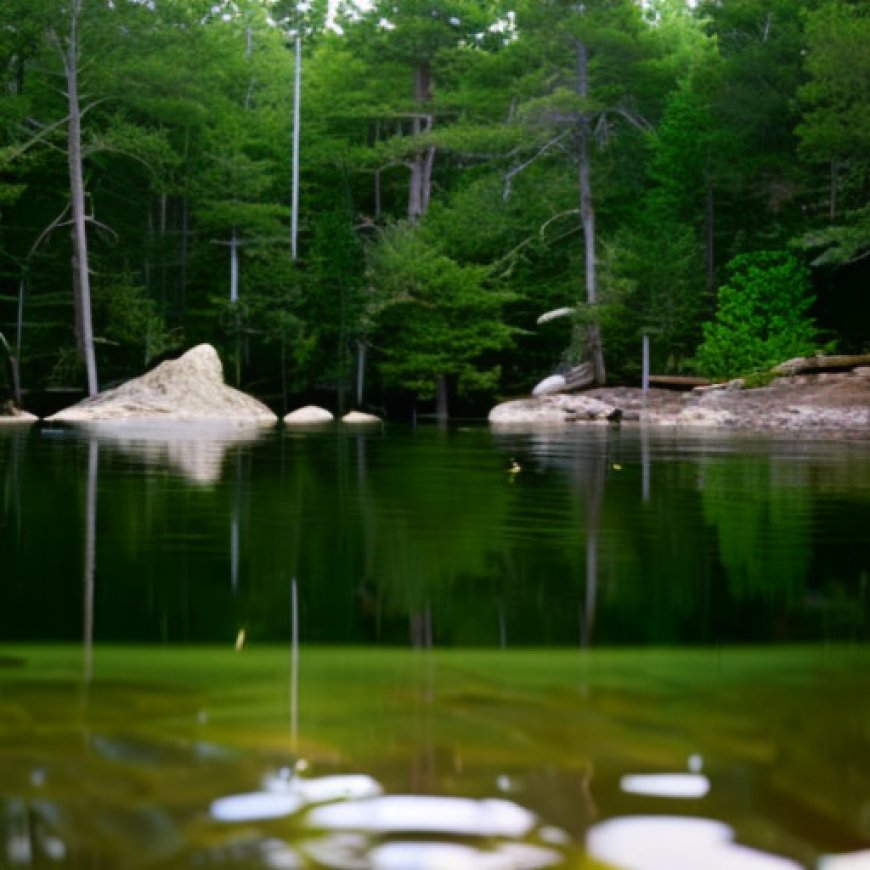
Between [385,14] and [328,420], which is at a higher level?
[385,14]

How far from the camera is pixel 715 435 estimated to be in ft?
61.6

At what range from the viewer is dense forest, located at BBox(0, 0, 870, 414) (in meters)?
31.5

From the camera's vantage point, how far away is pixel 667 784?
6.10 ft

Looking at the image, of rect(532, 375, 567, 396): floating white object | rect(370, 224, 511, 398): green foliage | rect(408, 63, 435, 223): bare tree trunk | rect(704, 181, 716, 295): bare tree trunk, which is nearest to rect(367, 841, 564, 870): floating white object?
rect(532, 375, 567, 396): floating white object

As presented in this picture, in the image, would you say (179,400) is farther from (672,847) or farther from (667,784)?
(672,847)

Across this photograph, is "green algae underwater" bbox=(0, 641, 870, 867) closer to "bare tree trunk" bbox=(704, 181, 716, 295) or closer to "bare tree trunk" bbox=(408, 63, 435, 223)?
"bare tree trunk" bbox=(704, 181, 716, 295)

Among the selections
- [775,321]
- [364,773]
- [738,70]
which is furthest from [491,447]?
[738,70]

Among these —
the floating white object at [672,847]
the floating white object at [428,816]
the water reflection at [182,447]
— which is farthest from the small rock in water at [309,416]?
the floating white object at [672,847]

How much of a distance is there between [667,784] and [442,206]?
34826mm

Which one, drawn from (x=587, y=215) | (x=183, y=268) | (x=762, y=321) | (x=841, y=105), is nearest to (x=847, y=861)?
(x=841, y=105)

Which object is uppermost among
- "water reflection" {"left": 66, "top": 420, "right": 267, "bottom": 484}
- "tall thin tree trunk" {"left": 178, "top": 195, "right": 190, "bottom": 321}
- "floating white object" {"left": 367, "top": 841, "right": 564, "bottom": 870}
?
"tall thin tree trunk" {"left": 178, "top": 195, "right": 190, "bottom": 321}

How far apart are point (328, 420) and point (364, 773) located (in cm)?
2709

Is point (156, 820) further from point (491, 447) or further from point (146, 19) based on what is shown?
point (146, 19)

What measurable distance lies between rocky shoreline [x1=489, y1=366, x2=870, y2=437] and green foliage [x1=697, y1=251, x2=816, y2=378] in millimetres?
1645
